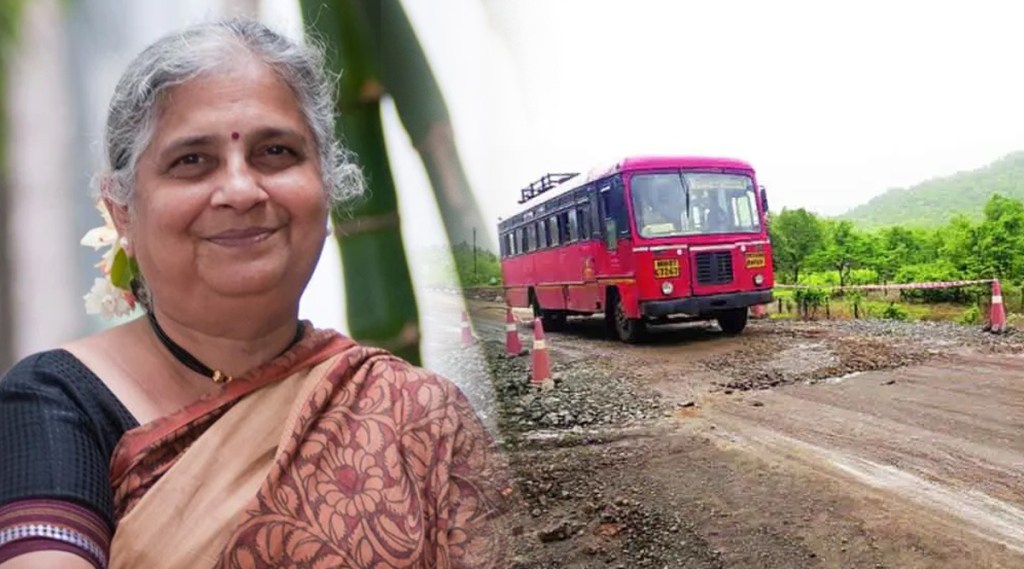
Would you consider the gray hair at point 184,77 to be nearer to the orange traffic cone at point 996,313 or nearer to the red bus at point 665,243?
the red bus at point 665,243

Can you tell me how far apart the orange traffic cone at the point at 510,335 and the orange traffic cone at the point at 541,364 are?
0.05m

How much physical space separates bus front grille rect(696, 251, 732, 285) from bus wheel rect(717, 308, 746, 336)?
6cm

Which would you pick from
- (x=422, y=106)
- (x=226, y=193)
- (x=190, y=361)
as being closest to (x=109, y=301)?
(x=190, y=361)

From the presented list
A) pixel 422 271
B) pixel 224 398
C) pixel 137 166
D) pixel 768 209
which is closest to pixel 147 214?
pixel 137 166

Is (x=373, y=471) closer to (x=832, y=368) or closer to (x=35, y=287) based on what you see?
(x=832, y=368)

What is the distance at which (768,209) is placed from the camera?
101 centimetres

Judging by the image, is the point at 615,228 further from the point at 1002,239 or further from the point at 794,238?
the point at 1002,239

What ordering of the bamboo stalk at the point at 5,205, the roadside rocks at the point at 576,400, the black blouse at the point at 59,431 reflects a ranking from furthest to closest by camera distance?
the bamboo stalk at the point at 5,205 → the roadside rocks at the point at 576,400 → the black blouse at the point at 59,431

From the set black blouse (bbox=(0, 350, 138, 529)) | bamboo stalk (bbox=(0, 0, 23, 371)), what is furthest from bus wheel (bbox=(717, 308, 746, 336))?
bamboo stalk (bbox=(0, 0, 23, 371))

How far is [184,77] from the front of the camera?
0.77 m

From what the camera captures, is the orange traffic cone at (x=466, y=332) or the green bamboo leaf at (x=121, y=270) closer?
the green bamboo leaf at (x=121, y=270)

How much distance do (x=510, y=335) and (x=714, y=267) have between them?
1.16 feet

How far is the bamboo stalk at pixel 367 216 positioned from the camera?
1.27 m

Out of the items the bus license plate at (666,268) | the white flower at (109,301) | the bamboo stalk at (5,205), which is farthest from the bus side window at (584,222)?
the bamboo stalk at (5,205)
